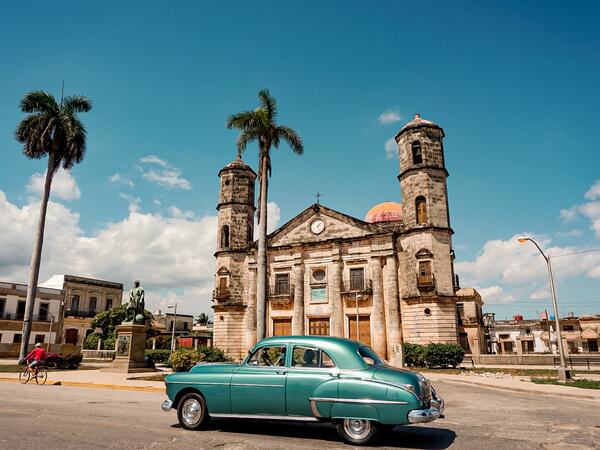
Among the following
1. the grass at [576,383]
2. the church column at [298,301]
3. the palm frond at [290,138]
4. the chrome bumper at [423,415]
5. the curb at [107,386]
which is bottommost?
A: the grass at [576,383]

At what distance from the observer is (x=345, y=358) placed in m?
6.50

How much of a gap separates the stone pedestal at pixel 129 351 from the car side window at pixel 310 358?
15.6 m

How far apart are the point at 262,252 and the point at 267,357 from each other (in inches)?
600

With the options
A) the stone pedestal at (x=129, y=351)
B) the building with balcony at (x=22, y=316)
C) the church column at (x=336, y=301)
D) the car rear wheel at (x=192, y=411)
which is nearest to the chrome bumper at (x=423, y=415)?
the car rear wheel at (x=192, y=411)

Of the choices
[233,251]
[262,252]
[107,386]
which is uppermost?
[233,251]

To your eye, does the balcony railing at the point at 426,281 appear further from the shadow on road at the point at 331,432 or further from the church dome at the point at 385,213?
the shadow on road at the point at 331,432

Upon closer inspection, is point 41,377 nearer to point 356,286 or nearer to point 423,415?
point 423,415

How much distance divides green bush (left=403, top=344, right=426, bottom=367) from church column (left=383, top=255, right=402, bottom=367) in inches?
86.2

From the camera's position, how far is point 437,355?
24047 millimetres

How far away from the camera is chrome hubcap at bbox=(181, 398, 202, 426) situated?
714 centimetres

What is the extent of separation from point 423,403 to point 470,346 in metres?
43.9

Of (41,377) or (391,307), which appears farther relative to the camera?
(391,307)

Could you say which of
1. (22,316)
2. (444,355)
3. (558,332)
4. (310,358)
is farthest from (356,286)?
(22,316)

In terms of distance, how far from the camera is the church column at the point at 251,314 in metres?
33.3
